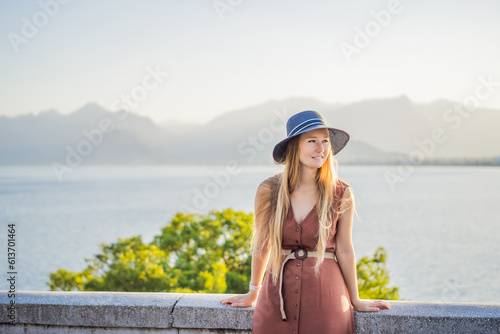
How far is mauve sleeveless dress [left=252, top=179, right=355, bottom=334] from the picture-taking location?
301cm

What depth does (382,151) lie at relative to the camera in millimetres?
176250

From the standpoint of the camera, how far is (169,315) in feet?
11.9

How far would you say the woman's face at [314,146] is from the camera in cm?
311

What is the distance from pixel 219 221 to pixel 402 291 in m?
26.6

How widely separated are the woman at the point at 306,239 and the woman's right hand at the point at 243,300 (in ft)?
1.02

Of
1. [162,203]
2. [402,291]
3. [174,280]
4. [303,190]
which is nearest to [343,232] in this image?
[303,190]

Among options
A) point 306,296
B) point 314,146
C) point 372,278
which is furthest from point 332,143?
point 372,278

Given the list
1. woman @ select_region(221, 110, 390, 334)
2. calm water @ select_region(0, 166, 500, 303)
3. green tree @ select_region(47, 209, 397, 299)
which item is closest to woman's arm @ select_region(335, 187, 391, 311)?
woman @ select_region(221, 110, 390, 334)

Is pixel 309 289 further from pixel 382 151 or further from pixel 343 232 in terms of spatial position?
pixel 382 151

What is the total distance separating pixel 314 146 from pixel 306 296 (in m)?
0.97

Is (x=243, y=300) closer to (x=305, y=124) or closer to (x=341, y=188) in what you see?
(x=341, y=188)

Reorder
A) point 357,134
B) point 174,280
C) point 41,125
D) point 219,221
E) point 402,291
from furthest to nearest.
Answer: point 357,134
point 41,125
point 402,291
point 219,221
point 174,280

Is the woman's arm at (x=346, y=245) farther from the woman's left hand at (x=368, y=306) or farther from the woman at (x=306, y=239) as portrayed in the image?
the woman's left hand at (x=368, y=306)

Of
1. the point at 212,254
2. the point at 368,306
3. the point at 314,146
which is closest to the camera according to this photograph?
the point at 314,146
